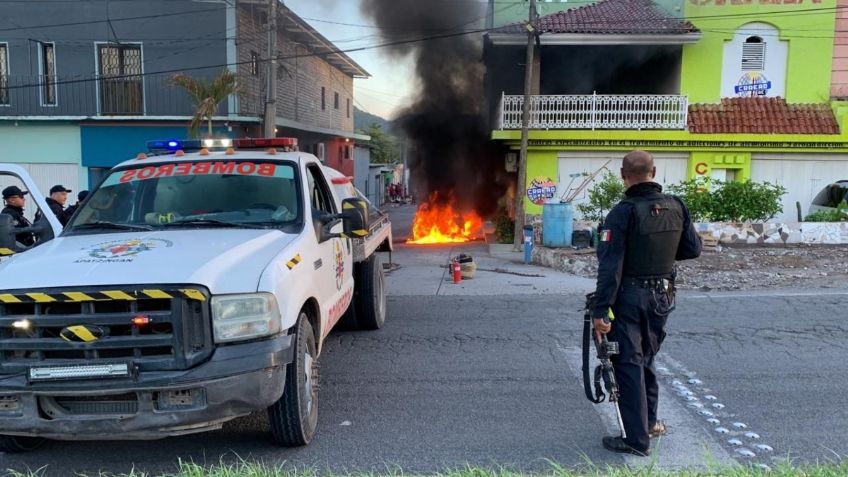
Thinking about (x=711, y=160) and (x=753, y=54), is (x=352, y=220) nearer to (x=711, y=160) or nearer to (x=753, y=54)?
(x=711, y=160)

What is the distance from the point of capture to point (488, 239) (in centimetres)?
1762

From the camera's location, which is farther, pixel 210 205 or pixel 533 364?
pixel 533 364

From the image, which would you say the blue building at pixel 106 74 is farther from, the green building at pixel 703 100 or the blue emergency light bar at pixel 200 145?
the blue emergency light bar at pixel 200 145

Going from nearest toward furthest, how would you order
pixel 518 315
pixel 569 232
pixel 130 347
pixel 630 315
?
1. pixel 130 347
2. pixel 630 315
3. pixel 518 315
4. pixel 569 232

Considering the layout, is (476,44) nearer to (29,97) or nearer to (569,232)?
(569,232)

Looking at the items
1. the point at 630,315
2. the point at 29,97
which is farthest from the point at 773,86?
the point at 29,97

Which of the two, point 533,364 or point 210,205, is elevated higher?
point 210,205

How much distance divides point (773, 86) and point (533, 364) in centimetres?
1538

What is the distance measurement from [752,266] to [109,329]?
10247mm

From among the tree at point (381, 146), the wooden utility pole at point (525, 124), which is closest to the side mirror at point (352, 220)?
the wooden utility pole at point (525, 124)

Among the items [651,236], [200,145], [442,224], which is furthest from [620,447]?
[442,224]

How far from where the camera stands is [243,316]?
3498 millimetres

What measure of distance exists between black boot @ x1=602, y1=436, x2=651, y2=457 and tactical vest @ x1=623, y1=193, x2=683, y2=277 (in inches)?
39.9

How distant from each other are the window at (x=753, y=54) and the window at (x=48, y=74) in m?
18.4
